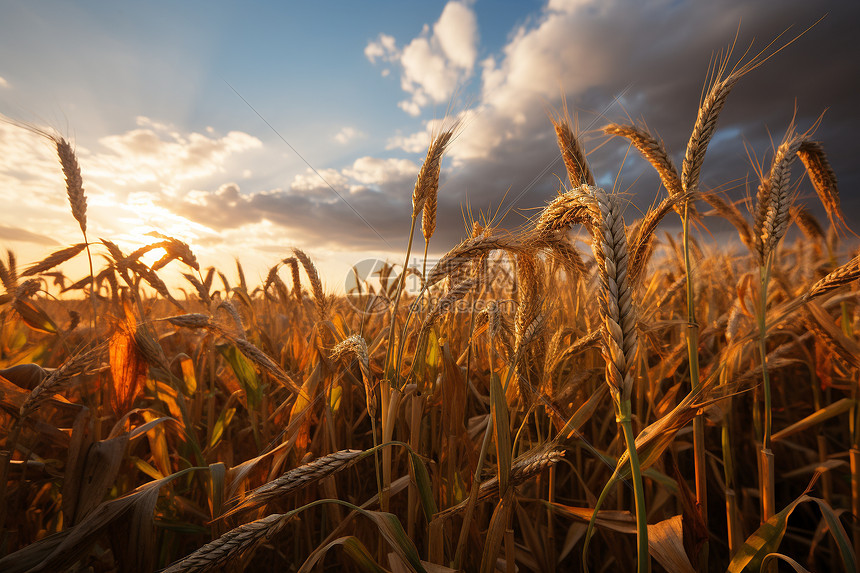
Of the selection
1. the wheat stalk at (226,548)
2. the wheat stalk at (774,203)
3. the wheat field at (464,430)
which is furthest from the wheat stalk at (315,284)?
the wheat stalk at (774,203)

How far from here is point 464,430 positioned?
1696 millimetres

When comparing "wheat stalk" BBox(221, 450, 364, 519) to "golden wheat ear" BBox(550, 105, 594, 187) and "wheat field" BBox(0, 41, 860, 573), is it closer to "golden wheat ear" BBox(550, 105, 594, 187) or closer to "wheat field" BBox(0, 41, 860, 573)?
"wheat field" BBox(0, 41, 860, 573)

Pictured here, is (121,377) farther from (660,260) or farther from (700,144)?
(660,260)

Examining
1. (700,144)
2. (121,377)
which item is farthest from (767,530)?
(121,377)

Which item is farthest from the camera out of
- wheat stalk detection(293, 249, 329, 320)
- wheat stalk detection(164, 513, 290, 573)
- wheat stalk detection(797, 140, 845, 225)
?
wheat stalk detection(293, 249, 329, 320)

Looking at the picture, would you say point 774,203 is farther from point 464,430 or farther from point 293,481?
point 293,481

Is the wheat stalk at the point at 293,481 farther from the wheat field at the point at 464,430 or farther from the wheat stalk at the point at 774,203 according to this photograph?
the wheat stalk at the point at 774,203

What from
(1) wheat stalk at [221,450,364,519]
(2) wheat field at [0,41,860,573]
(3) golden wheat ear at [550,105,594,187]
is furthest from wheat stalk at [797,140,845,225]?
(1) wheat stalk at [221,450,364,519]

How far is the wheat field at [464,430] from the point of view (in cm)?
120

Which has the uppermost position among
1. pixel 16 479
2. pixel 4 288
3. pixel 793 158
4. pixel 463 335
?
pixel 793 158

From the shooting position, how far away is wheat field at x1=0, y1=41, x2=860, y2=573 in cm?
120

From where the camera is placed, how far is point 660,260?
484 cm

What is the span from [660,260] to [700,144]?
361 cm

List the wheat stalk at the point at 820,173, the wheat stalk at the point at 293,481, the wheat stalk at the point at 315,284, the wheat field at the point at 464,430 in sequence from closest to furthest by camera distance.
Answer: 1. the wheat stalk at the point at 293,481
2. the wheat field at the point at 464,430
3. the wheat stalk at the point at 820,173
4. the wheat stalk at the point at 315,284
